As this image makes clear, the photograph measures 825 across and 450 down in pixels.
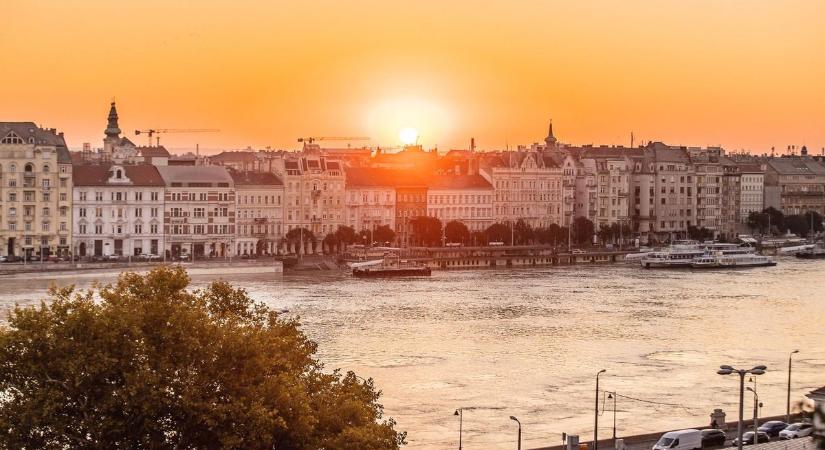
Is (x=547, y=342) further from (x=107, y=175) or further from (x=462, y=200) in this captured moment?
(x=462, y=200)

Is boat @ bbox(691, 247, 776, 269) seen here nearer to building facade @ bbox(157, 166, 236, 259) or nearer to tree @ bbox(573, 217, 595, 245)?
tree @ bbox(573, 217, 595, 245)

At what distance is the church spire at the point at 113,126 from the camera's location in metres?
81.9

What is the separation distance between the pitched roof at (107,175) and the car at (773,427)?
44.0 m

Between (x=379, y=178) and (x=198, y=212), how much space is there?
12.7 metres

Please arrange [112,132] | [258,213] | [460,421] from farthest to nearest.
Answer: [112,132] < [258,213] < [460,421]

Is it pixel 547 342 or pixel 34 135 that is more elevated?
pixel 34 135

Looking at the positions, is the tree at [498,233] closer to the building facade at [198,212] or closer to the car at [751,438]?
the building facade at [198,212]

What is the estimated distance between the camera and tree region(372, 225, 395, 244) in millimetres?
73438

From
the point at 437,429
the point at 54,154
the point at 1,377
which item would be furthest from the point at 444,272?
the point at 1,377

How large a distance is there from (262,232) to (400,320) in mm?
27971

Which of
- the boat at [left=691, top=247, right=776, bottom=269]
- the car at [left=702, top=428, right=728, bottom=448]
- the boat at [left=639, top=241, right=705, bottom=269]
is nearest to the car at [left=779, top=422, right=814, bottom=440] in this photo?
the car at [left=702, top=428, right=728, bottom=448]

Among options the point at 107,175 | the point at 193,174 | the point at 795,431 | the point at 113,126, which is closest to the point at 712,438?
the point at 795,431

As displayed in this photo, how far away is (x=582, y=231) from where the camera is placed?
82062 mm

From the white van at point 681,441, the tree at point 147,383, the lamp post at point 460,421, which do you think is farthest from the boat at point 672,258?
the tree at point 147,383
